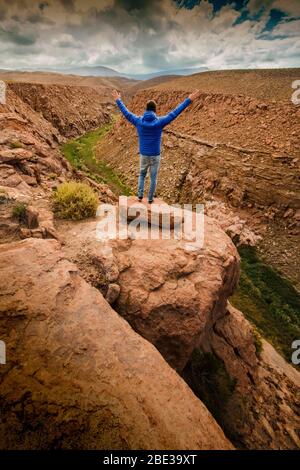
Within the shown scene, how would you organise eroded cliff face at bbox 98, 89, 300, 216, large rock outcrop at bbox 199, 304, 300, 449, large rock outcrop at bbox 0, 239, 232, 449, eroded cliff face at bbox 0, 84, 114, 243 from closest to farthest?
large rock outcrop at bbox 0, 239, 232, 449 → eroded cliff face at bbox 0, 84, 114, 243 → large rock outcrop at bbox 199, 304, 300, 449 → eroded cliff face at bbox 98, 89, 300, 216

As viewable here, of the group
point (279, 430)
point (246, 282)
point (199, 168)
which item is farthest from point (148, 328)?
point (199, 168)

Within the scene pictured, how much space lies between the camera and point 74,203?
7609 mm

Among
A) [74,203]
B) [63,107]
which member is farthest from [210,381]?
[63,107]

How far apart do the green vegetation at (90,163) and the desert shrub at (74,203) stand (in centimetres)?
1463

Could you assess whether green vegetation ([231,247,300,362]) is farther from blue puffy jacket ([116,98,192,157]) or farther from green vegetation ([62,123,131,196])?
green vegetation ([62,123,131,196])

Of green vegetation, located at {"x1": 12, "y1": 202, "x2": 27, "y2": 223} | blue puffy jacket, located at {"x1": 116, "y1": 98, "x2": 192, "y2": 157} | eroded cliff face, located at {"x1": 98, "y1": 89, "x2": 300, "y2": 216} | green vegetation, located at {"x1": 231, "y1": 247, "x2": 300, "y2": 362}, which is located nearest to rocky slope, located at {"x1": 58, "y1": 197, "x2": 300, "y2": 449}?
green vegetation, located at {"x1": 12, "y1": 202, "x2": 27, "y2": 223}

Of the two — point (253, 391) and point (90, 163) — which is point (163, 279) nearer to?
point (253, 391)

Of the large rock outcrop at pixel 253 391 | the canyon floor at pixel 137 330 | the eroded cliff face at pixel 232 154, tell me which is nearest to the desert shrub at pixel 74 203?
the canyon floor at pixel 137 330

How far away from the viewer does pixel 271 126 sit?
69.2 ft

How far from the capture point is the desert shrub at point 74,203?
291 inches

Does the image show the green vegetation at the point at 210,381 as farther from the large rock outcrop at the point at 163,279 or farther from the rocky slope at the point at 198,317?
the large rock outcrop at the point at 163,279

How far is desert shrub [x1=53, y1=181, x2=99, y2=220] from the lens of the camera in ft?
24.2

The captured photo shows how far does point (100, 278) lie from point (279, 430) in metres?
6.31

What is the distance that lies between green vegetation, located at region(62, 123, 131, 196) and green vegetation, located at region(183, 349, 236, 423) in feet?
55.0
